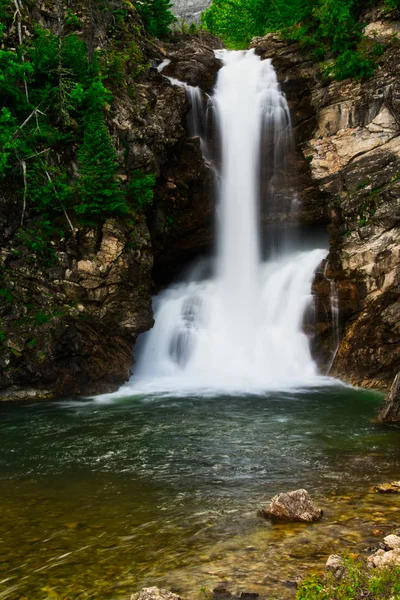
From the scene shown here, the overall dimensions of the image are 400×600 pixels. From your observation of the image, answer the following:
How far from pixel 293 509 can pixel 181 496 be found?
173cm

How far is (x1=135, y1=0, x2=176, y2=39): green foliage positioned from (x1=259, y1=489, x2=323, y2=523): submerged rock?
25474mm

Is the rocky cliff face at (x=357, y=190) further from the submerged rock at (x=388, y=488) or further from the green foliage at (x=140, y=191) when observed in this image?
the submerged rock at (x=388, y=488)

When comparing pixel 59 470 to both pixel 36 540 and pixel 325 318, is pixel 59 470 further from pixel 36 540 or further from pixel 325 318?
pixel 325 318

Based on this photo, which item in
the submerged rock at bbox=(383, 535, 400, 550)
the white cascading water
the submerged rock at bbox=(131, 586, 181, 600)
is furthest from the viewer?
the white cascading water

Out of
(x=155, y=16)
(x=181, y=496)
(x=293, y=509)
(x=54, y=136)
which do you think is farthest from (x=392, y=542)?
(x=155, y=16)

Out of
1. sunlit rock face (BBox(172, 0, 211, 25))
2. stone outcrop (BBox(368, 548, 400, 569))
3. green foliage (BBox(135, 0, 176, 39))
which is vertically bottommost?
stone outcrop (BBox(368, 548, 400, 569))

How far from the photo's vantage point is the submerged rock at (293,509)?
535cm

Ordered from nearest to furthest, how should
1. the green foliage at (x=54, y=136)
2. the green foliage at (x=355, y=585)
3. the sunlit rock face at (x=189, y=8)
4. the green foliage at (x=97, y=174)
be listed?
the green foliage at (x=355, y=585), the green foliage at (x=54, y=136), the green foliage at (x=97, y=174), the sunlit rock face at (x=189, y=8)

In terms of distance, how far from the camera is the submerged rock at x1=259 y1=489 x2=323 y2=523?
5.35 metres

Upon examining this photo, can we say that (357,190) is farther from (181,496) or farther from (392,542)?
(392,542)

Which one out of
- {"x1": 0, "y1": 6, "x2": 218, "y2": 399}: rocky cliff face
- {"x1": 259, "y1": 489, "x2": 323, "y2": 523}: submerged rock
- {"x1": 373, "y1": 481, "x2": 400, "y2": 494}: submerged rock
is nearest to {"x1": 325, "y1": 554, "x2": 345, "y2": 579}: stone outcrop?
{"x1": 259, "y1": 489, "x2": 323, "y2": 523}: submerged rock

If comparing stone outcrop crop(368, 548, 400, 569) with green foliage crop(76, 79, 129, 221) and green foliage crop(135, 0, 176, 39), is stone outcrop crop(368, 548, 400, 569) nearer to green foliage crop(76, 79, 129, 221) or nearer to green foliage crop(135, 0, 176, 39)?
green foliage crop(76, 79, 129, 221)

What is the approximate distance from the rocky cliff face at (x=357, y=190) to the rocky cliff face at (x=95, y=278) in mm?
5970

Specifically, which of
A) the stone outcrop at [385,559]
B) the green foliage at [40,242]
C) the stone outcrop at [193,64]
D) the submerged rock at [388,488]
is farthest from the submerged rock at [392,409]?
the stone outcrop at [193,64]
